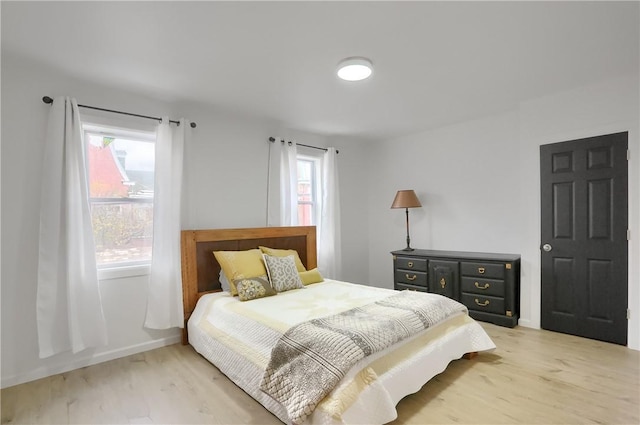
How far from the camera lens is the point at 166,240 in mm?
3145

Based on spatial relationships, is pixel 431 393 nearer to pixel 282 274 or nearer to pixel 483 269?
pixel 282 274

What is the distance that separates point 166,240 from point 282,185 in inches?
60.5

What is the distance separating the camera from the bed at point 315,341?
1.79m

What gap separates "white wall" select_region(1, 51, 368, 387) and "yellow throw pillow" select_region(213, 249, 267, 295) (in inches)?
18.8

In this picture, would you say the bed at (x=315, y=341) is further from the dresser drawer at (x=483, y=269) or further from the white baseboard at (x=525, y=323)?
the white baseboard at (x=525, y=323)

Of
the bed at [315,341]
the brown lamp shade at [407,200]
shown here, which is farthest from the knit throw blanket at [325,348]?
the brown lamp shade at [407,200]

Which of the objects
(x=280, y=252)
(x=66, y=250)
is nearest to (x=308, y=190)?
(x=280, y=252)

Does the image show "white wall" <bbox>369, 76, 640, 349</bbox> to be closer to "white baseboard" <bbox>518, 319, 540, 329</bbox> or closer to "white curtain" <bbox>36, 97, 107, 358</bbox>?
"white baseboard" <bbox>518, 319, 540, 329</bbox>

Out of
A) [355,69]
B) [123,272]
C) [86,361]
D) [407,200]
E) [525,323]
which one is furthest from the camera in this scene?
[407,200]

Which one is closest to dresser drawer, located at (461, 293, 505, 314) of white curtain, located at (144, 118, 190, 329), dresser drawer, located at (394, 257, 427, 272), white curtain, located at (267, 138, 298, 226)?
dresser drawer, located at (394, 257, 427, 272)

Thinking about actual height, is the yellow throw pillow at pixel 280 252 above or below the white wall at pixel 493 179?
below

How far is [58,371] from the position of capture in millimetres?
2670

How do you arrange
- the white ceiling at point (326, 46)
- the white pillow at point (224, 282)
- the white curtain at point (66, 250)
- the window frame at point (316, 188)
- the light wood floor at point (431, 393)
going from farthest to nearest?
the window frame at point (316, 188), the white pillow at point (224, 282), the white curtain at point (66, 250), the light wood floor at point (431, 393), the white ceiling at point (326, 46)

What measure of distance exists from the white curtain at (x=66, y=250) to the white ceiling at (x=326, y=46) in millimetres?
528
